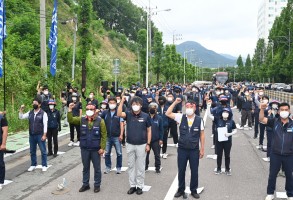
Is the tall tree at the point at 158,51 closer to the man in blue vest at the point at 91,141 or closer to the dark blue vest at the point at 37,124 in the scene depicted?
the dark blue vest at the point at 37,124

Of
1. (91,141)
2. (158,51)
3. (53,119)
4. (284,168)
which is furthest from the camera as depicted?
(158,51)

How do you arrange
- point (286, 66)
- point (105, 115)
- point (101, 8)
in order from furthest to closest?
point (101, 8) → point (286, 66) → point (105, 115)

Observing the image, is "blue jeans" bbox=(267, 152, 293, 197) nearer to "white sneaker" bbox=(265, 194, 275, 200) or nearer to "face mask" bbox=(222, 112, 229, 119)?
"white sneaker" bbox=(265, 194, 275, 200)

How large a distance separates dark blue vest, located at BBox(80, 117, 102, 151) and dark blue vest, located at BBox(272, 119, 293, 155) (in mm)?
3380

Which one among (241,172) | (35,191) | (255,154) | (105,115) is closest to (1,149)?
(35,191)

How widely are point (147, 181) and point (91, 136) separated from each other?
1.76 m

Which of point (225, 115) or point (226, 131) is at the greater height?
point (225, 115)

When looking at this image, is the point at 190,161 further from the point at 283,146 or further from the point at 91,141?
the point at 91,141

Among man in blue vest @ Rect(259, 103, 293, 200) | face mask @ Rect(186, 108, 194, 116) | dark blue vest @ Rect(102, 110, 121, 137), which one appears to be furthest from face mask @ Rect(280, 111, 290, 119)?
dark blue vest @ Rect(102, 110, 121, 137)

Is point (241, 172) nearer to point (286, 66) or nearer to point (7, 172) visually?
point (7, 172)

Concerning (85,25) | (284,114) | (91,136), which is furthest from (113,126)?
(85,25)

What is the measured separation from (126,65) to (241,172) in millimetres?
41769

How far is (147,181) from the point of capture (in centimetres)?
830

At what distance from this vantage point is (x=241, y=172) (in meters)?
9.21
